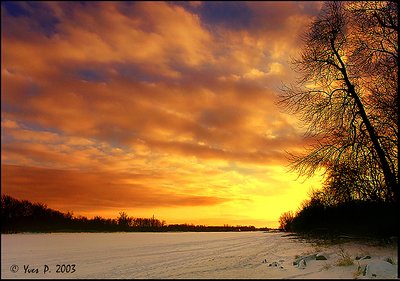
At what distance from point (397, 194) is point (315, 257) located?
4483mm

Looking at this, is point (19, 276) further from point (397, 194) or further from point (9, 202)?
point (9, 202)

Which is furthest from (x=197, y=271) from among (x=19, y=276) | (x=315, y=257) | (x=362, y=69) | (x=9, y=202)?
(x=9, y=202)

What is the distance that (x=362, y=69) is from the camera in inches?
618

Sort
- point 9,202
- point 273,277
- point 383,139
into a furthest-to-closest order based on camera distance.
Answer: point 9,202 < point 383,139 < point 273,277

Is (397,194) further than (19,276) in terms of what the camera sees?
Yes

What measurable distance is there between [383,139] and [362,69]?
2.96 m

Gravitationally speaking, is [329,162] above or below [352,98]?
below

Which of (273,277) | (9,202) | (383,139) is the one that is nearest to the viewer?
(273,277)

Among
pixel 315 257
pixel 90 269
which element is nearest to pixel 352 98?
pixel 315 257

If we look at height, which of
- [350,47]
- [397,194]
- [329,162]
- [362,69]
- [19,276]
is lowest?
[19,276]

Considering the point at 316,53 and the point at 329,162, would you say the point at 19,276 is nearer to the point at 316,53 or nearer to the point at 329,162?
the point at 329,162

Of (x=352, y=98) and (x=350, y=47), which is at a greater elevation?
(x=350, y=47)

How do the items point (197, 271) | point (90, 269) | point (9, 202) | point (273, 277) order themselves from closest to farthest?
Answer: point (273, 277), point (197, 271), point (90, 269), point (9, 202)

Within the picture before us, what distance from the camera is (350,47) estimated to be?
16109mm
